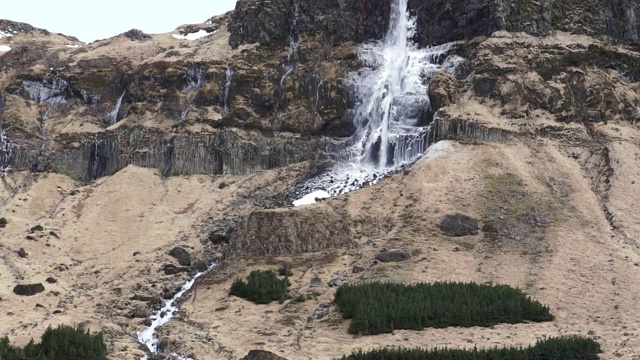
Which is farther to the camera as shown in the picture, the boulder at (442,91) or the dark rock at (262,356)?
the boulder at (442,91)

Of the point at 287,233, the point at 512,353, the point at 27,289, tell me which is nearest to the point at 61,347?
the point at 27,289

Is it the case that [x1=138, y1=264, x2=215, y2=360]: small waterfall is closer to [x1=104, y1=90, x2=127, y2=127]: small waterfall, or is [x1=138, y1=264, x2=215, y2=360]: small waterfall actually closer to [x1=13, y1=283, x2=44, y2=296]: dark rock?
[x1=13, y1=283, x2=44, y2=296]: dark rock

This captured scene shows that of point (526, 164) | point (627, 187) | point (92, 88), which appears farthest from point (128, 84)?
point (627, 187)

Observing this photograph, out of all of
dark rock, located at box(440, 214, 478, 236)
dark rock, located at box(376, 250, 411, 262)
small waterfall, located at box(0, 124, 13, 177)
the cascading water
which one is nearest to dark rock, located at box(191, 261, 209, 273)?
dark rock, located at box(376, 250, 411, 262)

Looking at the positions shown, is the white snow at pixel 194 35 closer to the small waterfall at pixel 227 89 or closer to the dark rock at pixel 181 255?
the small waterfall at pixel 227 89

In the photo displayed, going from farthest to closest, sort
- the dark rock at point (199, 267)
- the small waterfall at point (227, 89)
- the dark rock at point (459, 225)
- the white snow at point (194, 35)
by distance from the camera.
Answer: the white snow at point (194, 35)
the small waterfall at point (227, 89)
the dark rock at point (199, 267)
the dark rock at point (459, 225)

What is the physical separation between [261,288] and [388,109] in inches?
893

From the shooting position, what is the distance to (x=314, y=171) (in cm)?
6156

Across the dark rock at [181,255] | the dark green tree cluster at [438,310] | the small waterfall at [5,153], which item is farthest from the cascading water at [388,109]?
the small waterfall at [5,153]

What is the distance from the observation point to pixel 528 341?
38.9m

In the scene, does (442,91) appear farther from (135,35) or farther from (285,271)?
(135,35)

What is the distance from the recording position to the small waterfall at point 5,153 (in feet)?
210

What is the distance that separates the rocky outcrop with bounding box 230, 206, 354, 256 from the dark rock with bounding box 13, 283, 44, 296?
33.1 feet

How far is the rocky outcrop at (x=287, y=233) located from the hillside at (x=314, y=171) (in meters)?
0.11
